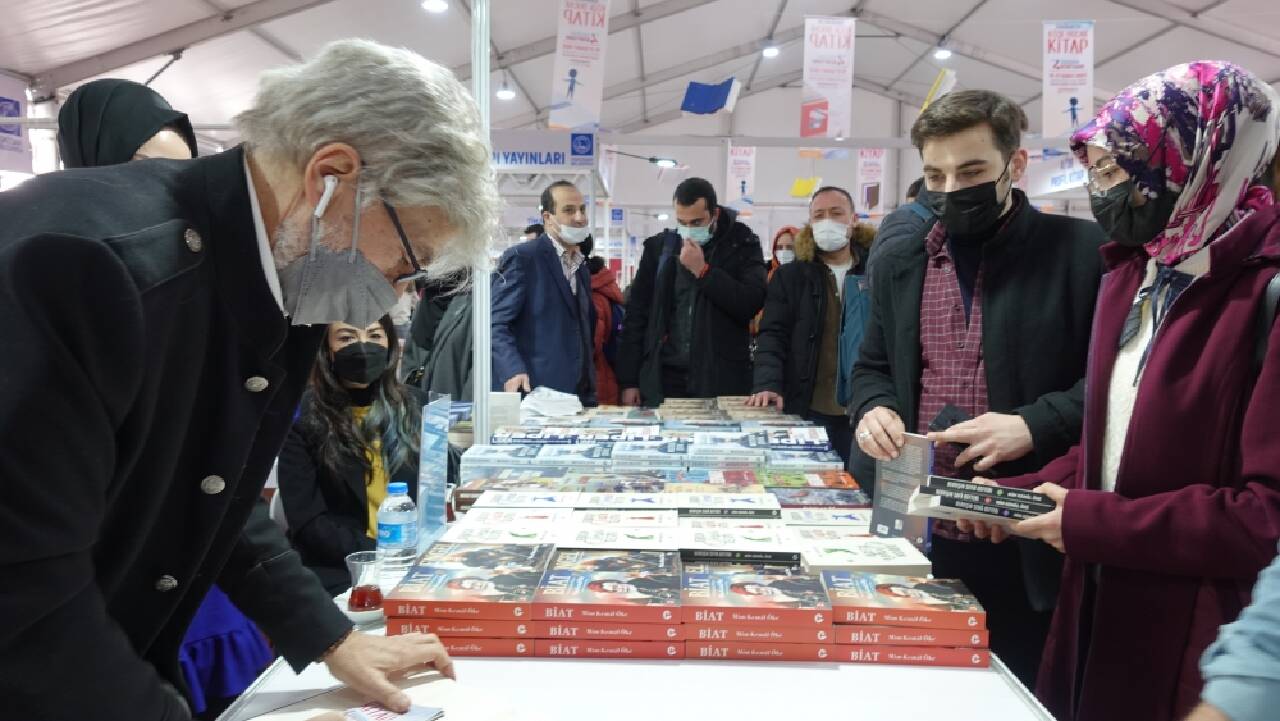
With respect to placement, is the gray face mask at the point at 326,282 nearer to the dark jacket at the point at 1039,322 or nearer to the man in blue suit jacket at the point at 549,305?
the dark jacket at the point at 1039,322

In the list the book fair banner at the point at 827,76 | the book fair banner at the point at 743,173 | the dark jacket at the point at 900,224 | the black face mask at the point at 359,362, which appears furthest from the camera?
the book fair banner at the point at 743,173

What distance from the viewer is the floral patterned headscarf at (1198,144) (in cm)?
134

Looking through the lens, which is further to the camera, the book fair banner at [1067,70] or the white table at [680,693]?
the book fair banner at [1067,70]

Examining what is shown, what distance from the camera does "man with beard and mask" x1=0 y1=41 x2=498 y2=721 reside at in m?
0.75

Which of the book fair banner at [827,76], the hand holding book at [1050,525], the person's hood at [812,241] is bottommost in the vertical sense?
the hand holding book at [1050,525]

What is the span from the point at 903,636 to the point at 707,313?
2592mm

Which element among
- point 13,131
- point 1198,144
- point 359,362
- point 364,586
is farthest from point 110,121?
point 13,131

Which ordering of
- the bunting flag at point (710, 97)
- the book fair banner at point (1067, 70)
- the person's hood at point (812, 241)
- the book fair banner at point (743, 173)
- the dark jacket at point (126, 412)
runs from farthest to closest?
1. the book fair banner at point (743, 173)
2. the book fair banner at point (1067, 70)
3. the bunting flag at point (710, 97)
4. the person's hood at point (812, 241)
5. the dark jacket at point (126, 412)

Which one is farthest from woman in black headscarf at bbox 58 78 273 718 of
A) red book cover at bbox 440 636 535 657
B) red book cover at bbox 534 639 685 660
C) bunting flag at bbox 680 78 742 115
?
bunting flag at bbox 680 78 742 115

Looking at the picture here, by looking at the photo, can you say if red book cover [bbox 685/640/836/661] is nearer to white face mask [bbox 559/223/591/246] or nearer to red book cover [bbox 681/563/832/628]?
red book cover [bbox 681/563/832/628]

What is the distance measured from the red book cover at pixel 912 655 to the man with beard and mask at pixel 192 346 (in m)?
0.61

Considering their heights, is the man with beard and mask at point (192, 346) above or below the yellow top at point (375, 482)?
above

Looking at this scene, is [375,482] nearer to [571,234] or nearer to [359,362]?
[359,362]

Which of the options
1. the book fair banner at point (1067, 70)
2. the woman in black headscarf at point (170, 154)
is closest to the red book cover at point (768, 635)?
the woman in black headscarf at point (170, 154)
